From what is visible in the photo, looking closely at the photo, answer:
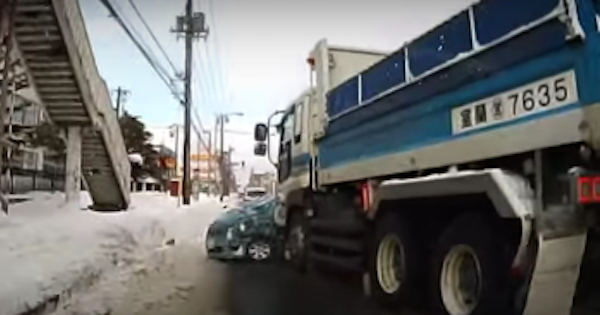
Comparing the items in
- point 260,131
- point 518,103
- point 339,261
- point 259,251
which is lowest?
point 259,251

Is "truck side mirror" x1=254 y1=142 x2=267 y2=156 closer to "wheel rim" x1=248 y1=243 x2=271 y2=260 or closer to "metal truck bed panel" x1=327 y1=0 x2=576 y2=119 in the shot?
"wheel rim" x1=248 y1=243 x2=271 y2=260

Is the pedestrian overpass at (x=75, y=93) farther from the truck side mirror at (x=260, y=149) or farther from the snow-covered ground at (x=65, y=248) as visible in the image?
the truck side mirror at (x=260, y=149)

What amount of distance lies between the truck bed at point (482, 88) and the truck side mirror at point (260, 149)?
545 centimetres

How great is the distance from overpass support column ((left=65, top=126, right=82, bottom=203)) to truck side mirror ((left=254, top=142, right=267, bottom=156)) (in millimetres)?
7762

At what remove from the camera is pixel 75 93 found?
59.4 feet

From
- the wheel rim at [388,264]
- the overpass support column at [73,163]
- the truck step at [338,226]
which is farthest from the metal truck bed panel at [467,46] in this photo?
the overpass support column at [73,163]

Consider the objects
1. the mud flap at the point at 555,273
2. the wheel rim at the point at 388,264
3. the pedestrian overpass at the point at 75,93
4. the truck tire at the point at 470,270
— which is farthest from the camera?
the pedestrian overpass at the point at 75,93

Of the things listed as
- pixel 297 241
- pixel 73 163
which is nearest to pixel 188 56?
pixel 73 163

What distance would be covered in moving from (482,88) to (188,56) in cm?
2939

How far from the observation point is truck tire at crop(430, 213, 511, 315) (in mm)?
5602

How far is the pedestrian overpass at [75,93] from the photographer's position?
1574 cm

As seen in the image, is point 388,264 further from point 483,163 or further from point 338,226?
point 483,163

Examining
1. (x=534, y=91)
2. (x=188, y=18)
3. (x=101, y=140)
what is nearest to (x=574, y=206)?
(x=534, y=91)

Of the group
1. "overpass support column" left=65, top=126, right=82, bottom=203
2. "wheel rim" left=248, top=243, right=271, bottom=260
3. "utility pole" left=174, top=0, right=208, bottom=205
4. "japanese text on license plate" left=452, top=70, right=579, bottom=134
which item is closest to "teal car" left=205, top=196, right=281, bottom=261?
"wheel rim" left=248, top=243, right=271, bottom=260
